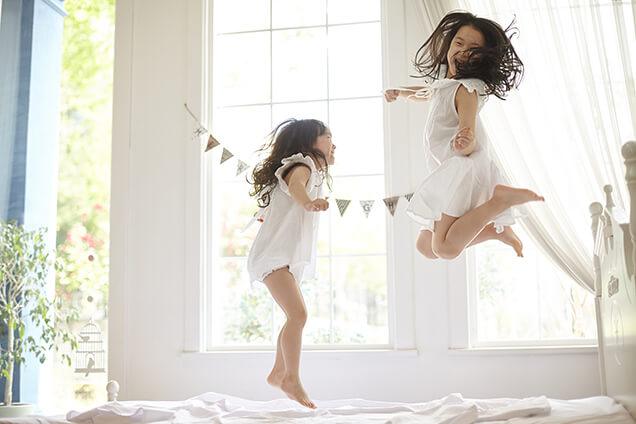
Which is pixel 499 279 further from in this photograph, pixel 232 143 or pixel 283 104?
pixel 232 143

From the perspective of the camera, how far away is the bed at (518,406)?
212 centimetres

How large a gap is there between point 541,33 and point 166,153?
76.2 inches

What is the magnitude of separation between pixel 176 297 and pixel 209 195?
54cm

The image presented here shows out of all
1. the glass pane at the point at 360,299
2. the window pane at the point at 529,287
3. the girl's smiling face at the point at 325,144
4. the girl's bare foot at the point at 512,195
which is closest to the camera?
the girl's bare foot at the point at 512,195

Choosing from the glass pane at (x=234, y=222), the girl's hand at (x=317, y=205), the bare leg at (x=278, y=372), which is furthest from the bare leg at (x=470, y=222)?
the glass pane at (x=234, y=222)

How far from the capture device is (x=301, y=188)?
256 centimetres

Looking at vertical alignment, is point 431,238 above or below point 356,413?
above

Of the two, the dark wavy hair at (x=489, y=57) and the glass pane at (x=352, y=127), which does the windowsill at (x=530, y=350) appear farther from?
the dark wavy hair at (x=489, y=57)

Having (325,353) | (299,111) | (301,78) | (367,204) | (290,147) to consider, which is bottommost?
(325,353)

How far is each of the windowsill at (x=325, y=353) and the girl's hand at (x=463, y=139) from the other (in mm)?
1392

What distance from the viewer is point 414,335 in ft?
11.6

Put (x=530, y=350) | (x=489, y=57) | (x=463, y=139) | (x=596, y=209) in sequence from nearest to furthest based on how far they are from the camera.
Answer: (x=463, y=139) → (x=489, y=57) → (x=596, y=209) → (x=530, y=350)

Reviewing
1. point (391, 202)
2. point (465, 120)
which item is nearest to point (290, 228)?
point (465, 120)

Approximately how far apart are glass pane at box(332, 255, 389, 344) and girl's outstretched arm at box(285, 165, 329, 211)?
465cm
